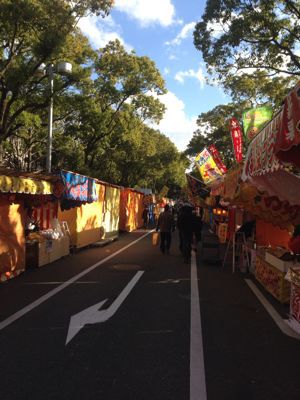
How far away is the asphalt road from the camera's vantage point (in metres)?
4.10

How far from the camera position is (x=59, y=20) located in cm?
1343

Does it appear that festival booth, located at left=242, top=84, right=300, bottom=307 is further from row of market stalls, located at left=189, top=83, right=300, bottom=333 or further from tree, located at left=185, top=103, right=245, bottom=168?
tree, located at left=185, top=103, right=245, bottom=168

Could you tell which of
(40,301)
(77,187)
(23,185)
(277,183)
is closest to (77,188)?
(77,187)

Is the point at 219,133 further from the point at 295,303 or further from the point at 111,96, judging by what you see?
the point at 295,303

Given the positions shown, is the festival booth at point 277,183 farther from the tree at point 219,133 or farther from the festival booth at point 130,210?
the tree at point 219,133

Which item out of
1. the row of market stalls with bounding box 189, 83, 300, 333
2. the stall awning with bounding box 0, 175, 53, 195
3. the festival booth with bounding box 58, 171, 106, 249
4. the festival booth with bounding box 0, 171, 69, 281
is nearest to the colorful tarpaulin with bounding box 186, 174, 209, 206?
the festival booth with bounding box 58, 171, 106, 249

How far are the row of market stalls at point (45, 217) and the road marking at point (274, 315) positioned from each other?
589 cm

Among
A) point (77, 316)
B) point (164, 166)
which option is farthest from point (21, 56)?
point (164, 166)

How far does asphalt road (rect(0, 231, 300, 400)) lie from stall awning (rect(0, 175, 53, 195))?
220cm

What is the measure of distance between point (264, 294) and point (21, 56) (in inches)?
545

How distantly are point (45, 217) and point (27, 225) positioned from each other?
1.90 meters

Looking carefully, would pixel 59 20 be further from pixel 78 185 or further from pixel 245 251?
pixel 245 251

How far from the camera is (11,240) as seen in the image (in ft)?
34.0

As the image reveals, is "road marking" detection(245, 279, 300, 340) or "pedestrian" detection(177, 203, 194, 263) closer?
"road marking" detection(245, 279, 300, 340)
